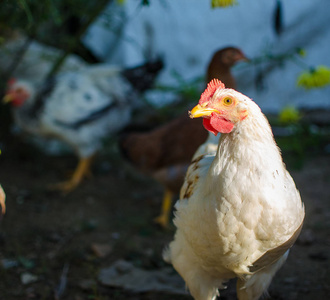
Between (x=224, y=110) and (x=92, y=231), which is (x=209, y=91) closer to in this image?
(x=224, y=110)

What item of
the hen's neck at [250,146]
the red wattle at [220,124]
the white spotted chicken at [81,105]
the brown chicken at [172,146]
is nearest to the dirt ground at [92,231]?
the white spotted chicken at [81,105]

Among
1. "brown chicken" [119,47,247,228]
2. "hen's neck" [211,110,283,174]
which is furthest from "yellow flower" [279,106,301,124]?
"hen's neck" [211,110,283,174]

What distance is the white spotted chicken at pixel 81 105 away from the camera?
14.5ft

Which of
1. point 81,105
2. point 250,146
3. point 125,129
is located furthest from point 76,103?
point 250,146

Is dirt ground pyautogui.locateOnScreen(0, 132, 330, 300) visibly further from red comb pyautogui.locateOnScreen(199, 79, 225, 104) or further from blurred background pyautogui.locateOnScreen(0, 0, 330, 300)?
red comb pyautogui.locateOnScreen(199, 79, 225, 104)

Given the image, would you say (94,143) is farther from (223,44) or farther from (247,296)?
(247,296)

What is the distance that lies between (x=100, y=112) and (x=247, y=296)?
9.27 ft

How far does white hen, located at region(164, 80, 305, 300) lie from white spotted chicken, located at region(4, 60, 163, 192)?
8.97 feet

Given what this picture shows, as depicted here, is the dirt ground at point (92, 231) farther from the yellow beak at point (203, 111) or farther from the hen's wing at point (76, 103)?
the yellow beak at point (203, 111)

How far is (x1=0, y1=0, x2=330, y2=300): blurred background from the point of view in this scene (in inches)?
115

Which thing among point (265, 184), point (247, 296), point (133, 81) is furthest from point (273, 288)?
point (133, 81)

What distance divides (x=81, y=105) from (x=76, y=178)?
773mm

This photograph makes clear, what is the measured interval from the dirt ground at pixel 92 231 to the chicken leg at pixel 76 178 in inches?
3.9

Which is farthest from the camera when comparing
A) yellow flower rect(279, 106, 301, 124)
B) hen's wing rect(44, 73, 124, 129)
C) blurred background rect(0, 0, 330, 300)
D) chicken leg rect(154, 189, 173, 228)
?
hen's wing rect(44, 73, 124, 129)
